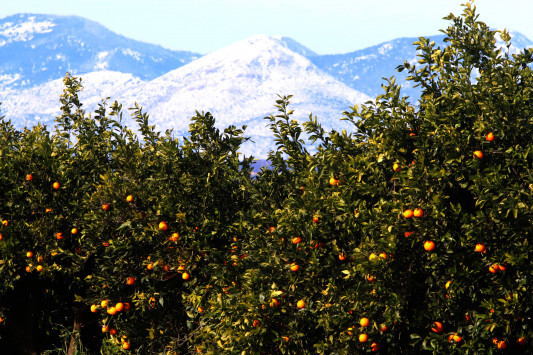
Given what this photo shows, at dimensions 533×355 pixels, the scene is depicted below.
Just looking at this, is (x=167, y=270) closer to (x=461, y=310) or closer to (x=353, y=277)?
(x=353, y=277)

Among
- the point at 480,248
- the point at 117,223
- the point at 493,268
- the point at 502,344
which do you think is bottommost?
the point at 502,344

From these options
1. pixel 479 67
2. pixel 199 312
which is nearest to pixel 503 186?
pixel 479 67

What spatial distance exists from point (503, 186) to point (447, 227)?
1.74 ft

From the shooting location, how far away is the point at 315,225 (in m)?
5.23

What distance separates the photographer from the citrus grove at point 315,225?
14.9 ft

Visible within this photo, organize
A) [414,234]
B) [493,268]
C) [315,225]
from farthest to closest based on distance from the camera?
1. [315,225]
2. [414,234]
3. [493,268]

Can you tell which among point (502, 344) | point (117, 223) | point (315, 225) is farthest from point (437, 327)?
point (117, 223)

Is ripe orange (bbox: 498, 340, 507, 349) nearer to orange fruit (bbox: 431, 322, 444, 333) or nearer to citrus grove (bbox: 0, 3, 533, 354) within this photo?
citrus grove (bbox: 0, 3, 533, 354)

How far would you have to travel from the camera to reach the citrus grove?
453cm

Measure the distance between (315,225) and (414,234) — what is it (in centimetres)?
98

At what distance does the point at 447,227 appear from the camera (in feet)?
14.9

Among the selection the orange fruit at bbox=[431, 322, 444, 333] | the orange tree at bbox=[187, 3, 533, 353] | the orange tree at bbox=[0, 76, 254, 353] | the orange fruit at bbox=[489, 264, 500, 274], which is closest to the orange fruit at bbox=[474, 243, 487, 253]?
the orange tree at bbox=[187, 3, 533, 353]

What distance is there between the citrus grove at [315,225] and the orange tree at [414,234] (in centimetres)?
2

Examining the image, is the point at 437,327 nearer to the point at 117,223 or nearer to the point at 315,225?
the point at 315,225
